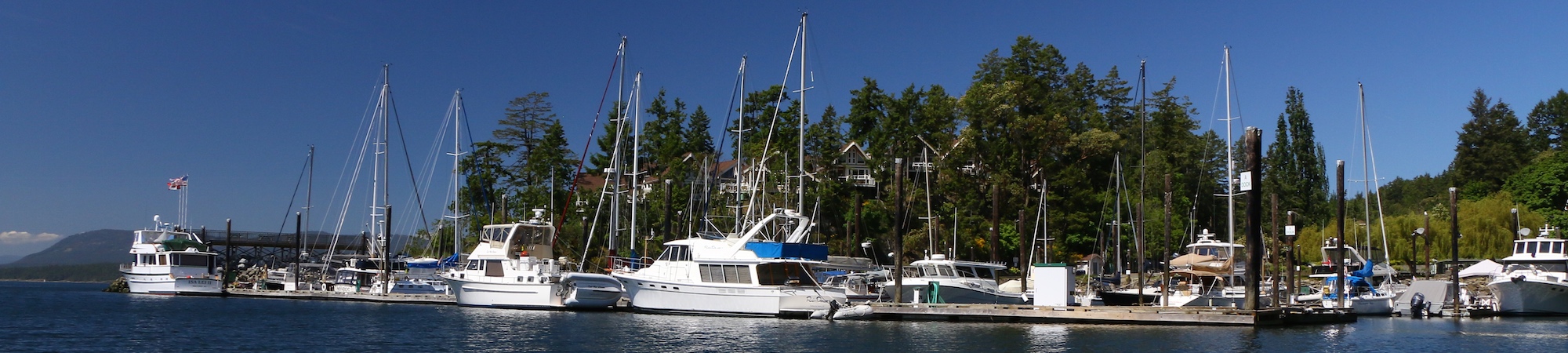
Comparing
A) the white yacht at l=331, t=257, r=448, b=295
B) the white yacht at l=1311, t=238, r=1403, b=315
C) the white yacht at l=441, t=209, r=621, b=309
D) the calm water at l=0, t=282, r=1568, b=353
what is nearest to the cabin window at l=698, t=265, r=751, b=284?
the calm water at l=0, t=282, r=1568, b=353

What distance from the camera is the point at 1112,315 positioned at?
3253 cm

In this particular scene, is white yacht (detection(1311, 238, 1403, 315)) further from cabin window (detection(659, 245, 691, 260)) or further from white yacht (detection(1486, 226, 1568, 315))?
cabin window (detection(659, 245, 691, 260))

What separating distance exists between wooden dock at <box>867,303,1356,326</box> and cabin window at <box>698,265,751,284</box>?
15.3ft

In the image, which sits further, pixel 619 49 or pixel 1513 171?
pixel 1513 171

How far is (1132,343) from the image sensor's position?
27391 mm

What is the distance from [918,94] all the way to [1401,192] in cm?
8728

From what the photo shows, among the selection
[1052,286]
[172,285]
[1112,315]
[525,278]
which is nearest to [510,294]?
[525,278]

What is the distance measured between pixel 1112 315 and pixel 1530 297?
19307 mm

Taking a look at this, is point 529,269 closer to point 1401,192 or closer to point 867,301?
point 867,301

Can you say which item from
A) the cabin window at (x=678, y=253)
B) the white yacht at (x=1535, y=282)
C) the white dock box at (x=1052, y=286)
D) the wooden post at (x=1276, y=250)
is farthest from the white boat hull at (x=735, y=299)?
the white yacht at (x=1535, y=282)

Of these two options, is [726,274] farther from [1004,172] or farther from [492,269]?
[1004,172]

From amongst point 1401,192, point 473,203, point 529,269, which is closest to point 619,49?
point 529,269

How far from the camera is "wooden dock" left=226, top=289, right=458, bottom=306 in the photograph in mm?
53406

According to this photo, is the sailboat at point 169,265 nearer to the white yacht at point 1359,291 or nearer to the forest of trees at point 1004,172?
the forest of trees at point 1004,172
